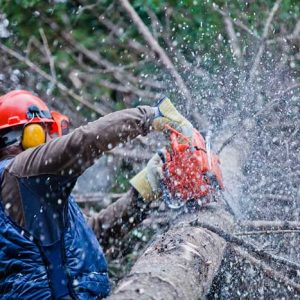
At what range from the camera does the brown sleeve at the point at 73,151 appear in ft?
8.13

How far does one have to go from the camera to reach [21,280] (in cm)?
257

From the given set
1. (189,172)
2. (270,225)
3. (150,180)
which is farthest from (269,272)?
(150,180)

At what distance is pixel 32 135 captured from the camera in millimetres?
2760

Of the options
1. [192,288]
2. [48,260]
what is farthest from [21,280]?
[192,288]

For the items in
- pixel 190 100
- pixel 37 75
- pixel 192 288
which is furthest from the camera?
pixel 37 75

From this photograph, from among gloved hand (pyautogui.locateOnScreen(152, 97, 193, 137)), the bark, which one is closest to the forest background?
the bark

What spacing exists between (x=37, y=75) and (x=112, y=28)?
0.89 meters

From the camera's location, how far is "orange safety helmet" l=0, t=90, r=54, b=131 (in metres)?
2.80

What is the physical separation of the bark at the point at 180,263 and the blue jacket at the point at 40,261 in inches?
11.9

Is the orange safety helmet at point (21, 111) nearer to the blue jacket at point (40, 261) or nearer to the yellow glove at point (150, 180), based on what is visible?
the blue jacket at point (40, 261)

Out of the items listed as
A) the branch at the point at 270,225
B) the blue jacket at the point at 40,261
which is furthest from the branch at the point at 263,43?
the blue jacket at the point at 40,261

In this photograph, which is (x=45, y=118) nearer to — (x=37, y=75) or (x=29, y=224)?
(x=29, y=224)

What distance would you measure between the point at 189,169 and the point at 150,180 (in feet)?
0.93

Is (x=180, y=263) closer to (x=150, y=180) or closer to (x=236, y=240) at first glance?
(x=236, y=240)
